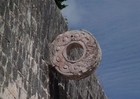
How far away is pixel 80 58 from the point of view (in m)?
8.55

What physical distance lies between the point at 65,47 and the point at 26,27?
4.23ft

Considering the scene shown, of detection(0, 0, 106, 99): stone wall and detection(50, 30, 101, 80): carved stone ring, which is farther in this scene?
detection(50, 30, 101, 80): carved stone ring

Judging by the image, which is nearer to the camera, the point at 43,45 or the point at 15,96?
the point at 15,96

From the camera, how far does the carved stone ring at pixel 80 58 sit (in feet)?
27.6

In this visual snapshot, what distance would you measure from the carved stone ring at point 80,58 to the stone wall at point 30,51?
174 mm

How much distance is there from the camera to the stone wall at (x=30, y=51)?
6.62 m

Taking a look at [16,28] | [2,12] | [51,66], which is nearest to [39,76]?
[51,66]

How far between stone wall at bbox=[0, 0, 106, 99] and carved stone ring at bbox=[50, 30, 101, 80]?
0.57ft

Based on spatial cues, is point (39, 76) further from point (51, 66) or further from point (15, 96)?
point (15, 96)

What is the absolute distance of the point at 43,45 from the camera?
835 centimetres

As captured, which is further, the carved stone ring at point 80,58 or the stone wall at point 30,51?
the carved stone ring at point 80,58

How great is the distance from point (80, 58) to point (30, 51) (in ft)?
4.29

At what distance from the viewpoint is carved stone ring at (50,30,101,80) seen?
8406mm

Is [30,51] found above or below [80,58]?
above
